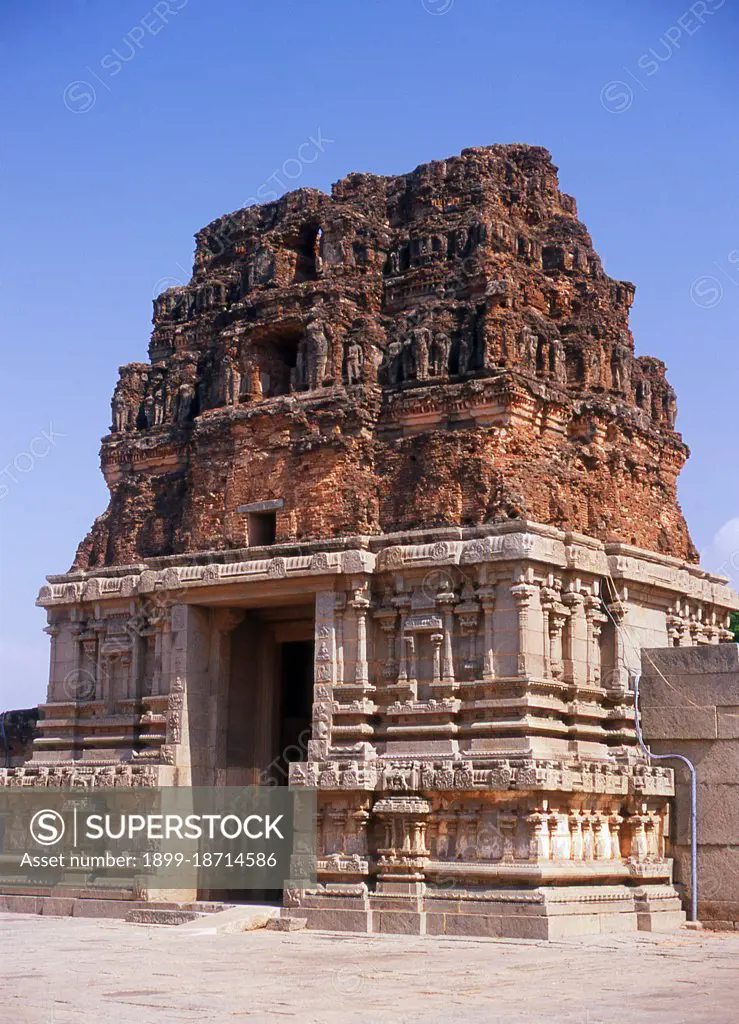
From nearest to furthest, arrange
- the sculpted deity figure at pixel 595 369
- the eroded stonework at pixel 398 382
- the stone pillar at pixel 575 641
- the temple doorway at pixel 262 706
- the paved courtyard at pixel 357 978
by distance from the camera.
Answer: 1. the paved courtyard at pixel 357 978
2. the stone pillar at pixel 575 641
3. the eroded stonework at pixel 398 382
4. the temple doorway at pixel 262 706
5. the sculpted deity figure at pixel 595 369

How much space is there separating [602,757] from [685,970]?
21.3 ft

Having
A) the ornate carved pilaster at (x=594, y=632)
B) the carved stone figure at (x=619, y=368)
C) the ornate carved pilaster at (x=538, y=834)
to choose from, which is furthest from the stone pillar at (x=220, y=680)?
the carved stone figure at (x=619, y=368)

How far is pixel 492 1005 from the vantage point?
1479 centimetres

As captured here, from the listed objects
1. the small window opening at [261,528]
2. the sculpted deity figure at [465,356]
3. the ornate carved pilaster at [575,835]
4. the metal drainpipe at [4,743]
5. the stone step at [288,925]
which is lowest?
the stone step at [288,925]

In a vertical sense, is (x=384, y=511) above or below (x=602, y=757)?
above

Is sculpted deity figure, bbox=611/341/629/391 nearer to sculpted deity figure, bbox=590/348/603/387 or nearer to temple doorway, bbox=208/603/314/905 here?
sculpted deity figure, bbox=590/348/603/387

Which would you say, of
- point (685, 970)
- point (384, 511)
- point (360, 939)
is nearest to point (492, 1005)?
point (685, 970)

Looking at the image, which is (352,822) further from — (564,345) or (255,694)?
(564,345)

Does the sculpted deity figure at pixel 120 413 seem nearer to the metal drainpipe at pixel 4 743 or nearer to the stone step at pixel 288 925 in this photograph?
the metal drainpipe at pixel 4 743

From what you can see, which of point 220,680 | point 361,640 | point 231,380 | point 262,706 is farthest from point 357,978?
point 231,380

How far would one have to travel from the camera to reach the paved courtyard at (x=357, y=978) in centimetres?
1416

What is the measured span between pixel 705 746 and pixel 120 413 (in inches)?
542

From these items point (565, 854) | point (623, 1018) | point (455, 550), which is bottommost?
point (623, 1018)

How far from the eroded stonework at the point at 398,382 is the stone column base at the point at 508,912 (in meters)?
6.28
